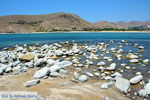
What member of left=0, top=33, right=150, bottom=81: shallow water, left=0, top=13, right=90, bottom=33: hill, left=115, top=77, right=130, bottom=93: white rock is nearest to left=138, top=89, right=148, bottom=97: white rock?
left=115, top=77, right=130, bottom=93: white rock

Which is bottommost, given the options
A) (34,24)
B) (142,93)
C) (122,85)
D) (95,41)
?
(142,93)

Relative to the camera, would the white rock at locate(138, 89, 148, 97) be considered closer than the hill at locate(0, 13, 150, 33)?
Yes

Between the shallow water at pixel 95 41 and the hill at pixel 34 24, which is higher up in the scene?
the hill at pixel 34 24

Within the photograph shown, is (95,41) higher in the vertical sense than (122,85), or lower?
higher

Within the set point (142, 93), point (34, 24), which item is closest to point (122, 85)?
point (142, 93)

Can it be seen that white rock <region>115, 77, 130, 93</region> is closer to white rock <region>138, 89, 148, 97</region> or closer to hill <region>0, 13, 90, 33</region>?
white rock <region>138, 89, 148, 97</region>

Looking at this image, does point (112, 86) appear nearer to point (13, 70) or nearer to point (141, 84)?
point (141, 84)

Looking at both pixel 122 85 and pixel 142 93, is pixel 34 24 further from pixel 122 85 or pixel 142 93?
pixel 142 93

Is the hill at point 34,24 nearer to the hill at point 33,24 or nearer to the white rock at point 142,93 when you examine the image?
the hill at point 33,24

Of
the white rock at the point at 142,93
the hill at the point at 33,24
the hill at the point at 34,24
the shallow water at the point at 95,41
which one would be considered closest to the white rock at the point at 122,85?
the white rock at the point at 142,93

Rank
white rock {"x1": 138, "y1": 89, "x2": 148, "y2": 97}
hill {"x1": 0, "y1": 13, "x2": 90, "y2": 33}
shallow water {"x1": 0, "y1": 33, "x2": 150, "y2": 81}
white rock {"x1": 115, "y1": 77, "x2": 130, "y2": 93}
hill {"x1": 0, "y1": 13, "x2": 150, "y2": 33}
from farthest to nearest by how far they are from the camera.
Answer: hill {"x1": 0, "y1": 13, "x2": 90, "y2": 33} < hill {"x1": 0, "y1": 13, "x2": 150, "y2": 33} < shallow water {"x1": 0, "y1": 33, "x2": 150, "y2": 81} < white rock {"x1": 115, "y1": 77, "x2": 130, "y2": 93} < white rock {"x1": 138, "y1": 89, "x2": 148, "y2": 97}

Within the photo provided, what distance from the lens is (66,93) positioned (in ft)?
19.8

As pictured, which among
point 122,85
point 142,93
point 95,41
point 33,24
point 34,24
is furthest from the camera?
point 33,24

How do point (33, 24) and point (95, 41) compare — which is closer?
point (95, 41)
